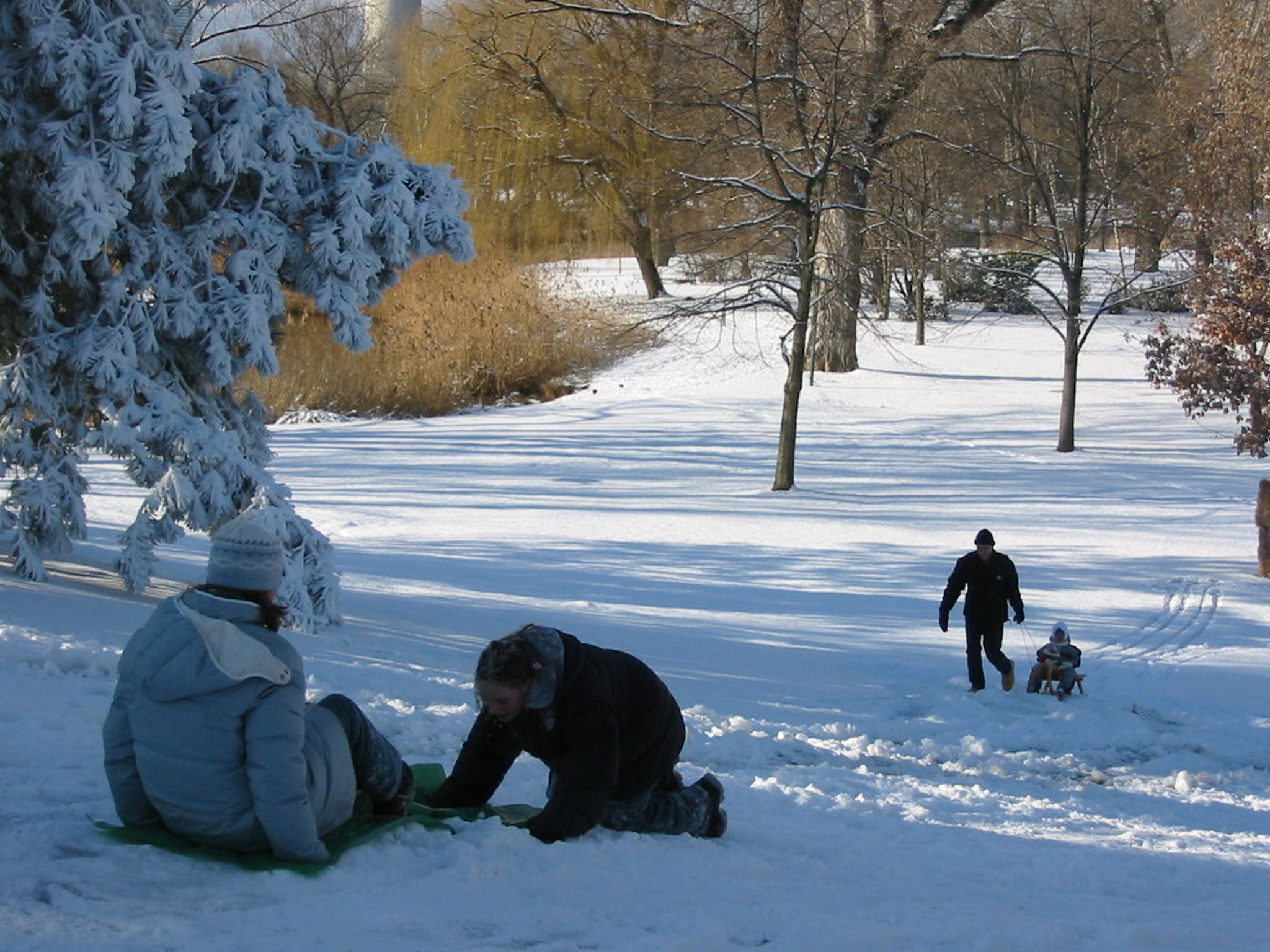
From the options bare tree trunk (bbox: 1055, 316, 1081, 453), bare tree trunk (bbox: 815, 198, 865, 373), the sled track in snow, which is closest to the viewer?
the sled track in snow

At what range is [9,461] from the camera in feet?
32.7

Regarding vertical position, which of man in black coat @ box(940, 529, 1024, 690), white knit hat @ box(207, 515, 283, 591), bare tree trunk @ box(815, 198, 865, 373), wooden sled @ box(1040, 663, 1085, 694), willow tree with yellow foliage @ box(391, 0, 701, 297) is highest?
willow tree with yellow foliage @ box(391, 0, 701, 297)

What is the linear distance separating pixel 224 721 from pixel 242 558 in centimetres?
51

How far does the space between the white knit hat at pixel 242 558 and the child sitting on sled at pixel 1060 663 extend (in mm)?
7995

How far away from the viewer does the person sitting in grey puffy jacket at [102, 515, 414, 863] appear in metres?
3.98

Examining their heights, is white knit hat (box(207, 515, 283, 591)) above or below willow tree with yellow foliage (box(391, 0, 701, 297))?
below

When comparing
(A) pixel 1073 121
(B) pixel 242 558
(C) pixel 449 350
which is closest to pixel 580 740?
(B) pixel 242 558

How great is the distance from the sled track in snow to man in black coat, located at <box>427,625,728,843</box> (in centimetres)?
834

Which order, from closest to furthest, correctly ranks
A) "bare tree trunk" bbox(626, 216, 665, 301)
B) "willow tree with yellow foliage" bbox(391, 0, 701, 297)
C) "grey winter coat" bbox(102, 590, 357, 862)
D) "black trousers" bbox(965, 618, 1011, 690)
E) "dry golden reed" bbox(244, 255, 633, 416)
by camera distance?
"grey winter coat" bbox(102, 590, 357, 862)
"black trousers" bbox(965, 618, 1011, 690)
"dry golden reed" bbox(244, 255, 633, 416)
"willow tree with yellow foliage" bbox(391, 0, 701, 297)
"bare tree trunk" bbox(626, 216, 665, 301)

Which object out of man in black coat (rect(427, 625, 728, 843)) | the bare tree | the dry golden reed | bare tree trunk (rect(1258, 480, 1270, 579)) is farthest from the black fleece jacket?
the dry golden reed

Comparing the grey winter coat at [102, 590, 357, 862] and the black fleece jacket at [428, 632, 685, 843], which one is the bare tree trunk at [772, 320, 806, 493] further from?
the grey winter coat at [102, 590, 357, 862]

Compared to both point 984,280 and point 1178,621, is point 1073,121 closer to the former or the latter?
point 984,280

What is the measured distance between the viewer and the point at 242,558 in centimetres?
407

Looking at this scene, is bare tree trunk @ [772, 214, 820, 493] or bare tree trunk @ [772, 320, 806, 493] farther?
bare tree trunk @ [772, 320, 806, 493]
